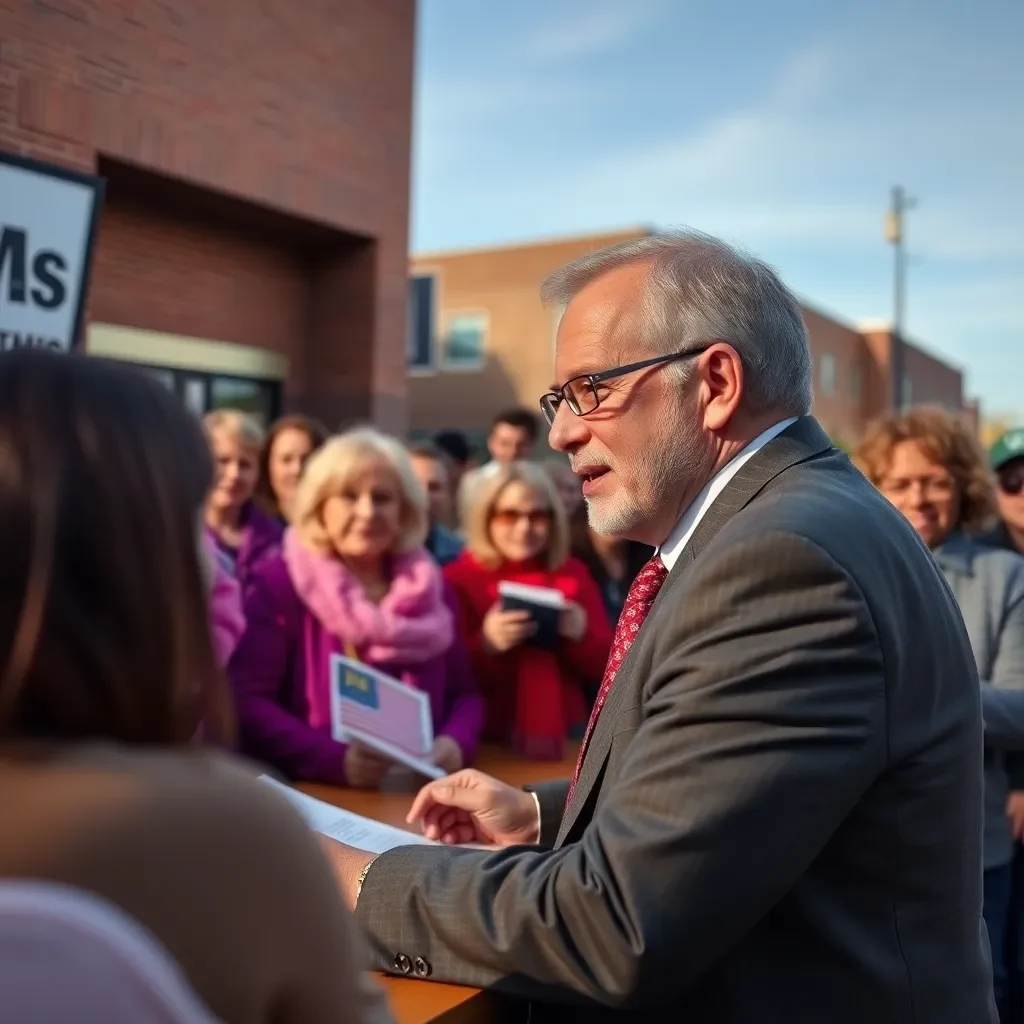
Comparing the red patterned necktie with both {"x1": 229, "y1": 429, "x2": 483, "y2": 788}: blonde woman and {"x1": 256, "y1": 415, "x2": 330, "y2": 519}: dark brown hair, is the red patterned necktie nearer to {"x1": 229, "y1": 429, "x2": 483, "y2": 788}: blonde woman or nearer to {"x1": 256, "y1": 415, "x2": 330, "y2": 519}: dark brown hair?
{"x1": 229, "y1": 429, "x2": 483, "y2": 788}: blonde woman

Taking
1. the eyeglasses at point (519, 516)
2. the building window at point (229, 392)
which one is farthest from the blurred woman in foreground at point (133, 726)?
the building window at point (229, 392)

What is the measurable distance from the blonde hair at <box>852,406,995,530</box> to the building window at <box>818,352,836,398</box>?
26.5 meters

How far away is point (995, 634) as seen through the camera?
9.23ft

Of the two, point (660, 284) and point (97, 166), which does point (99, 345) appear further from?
point (660, 284)

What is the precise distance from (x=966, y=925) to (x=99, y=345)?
22.9 feet

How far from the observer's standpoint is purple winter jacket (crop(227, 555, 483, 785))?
2.63 meters

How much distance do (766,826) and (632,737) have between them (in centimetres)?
21

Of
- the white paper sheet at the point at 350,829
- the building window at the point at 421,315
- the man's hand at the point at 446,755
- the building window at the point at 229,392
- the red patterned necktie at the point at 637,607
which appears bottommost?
the man's hand at the point at 446,755

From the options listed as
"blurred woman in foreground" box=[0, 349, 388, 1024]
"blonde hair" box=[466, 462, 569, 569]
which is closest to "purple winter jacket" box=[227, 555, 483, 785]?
"blonde hair" box=[466, 462, 569, 569]

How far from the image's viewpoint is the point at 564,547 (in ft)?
12.1

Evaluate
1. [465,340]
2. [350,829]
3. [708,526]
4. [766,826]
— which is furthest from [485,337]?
[766,826]

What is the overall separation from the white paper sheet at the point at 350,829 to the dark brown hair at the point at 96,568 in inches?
36.6

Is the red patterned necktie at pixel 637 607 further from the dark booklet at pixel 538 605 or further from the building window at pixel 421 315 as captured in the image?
the building window at pixel 421 315

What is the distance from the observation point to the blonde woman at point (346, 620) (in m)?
2.69
